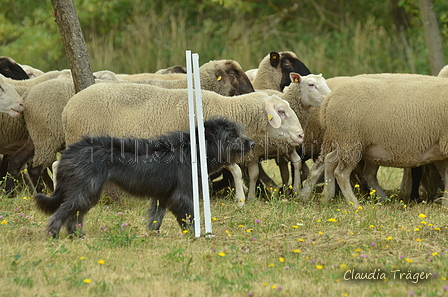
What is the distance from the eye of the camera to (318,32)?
20.8m

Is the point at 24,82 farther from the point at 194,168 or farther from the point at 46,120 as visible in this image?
the point at 194,168

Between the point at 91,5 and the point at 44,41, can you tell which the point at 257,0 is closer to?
the point at 91,5

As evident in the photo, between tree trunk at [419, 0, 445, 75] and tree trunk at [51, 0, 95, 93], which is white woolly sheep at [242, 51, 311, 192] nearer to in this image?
tree trunk at [51, 0, 95, 93]

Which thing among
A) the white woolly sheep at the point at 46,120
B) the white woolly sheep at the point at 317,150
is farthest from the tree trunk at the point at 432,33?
the white woolly sheep at the point at 46,120

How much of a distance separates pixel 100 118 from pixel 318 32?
48.1 feet

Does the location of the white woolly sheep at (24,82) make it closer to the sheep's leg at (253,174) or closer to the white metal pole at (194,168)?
the sheep's leg at (253,174)

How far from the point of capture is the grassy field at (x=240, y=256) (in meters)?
4.22

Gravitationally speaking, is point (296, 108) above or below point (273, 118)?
below

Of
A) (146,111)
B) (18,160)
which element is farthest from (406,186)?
(18,160)

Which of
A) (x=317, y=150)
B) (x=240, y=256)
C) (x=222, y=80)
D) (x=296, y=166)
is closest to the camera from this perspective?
(x=240, y=256)

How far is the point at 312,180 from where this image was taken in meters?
8.34

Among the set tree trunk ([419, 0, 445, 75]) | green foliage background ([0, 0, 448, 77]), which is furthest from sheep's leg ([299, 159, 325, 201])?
green foliage background ([0, 0, 448, 77])

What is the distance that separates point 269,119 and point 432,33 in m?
8.35

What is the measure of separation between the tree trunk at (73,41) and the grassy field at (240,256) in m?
1.83
